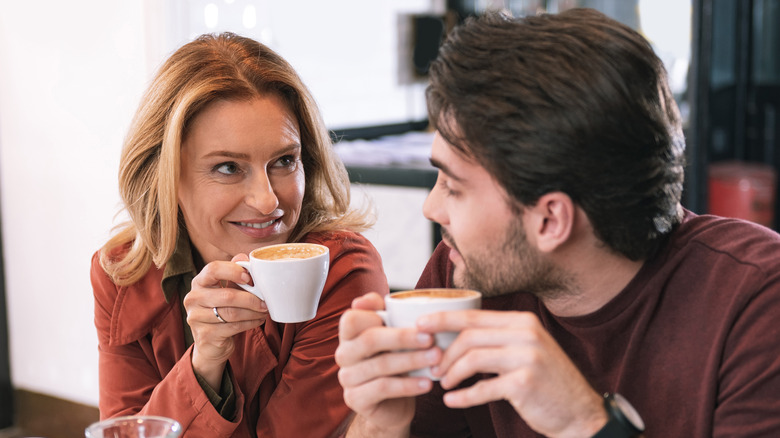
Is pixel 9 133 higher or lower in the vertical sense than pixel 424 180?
higher

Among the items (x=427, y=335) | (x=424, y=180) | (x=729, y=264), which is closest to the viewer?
(x=427, y=335)

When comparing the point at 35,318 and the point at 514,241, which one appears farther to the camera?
the point at 35,318

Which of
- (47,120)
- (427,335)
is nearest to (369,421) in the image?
(427,335)

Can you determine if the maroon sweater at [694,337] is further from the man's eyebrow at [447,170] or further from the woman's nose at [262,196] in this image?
the woman's nose at [262,196]

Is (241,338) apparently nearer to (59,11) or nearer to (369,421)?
(369,421)

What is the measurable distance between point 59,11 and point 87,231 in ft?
2.70

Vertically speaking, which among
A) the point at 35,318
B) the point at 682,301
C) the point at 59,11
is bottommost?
the point at 35,318

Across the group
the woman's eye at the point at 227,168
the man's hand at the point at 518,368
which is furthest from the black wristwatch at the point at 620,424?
the woman's eye at the point at 227,168

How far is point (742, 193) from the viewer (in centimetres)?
393

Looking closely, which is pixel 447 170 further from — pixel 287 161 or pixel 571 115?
pixel 287 161

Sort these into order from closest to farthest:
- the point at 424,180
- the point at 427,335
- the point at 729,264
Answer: the point at 427,335 < the point at 729,264 < the point at 424,180

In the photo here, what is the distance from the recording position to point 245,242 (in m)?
1.57

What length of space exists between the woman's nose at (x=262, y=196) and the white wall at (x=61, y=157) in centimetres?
157

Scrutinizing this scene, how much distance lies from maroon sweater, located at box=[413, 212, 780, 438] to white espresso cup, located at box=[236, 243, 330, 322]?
0.34 metres
